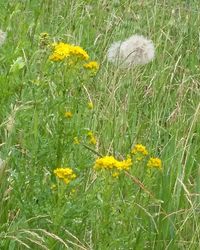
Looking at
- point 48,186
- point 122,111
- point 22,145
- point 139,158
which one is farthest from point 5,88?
point 122,111

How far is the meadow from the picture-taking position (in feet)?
6.71

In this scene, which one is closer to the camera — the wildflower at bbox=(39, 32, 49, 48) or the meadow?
the meadow

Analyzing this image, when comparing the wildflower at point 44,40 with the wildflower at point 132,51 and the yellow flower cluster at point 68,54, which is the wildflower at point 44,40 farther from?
the wildflower at point 132,51

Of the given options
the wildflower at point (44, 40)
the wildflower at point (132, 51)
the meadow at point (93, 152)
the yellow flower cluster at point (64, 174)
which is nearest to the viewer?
the yellow flower cluster at point (64, 174)

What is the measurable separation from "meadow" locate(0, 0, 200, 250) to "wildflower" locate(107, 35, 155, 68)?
5 cm

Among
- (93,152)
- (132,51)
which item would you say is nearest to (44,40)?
(93,152)

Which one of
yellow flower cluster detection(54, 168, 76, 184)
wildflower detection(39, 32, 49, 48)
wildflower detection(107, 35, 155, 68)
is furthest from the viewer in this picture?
wildflower detection(107, 35, 155, 68)

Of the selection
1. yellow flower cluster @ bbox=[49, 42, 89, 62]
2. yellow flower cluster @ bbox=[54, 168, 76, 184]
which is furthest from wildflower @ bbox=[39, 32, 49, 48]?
yellow flower cluster @ bbox=[54, 168, 76, 184]

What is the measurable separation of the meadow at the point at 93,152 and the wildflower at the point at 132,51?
2.2 inches

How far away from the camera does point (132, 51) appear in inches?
126

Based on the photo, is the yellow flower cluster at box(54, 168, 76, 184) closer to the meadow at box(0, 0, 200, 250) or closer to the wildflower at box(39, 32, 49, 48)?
the meadow at box(0, 0, 200, 250)

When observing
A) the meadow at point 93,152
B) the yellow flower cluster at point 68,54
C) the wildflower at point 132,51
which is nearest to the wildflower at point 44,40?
the meadow at point 93,152

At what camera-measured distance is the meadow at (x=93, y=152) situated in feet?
6.71

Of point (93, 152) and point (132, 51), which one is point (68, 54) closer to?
point (93, 152)
